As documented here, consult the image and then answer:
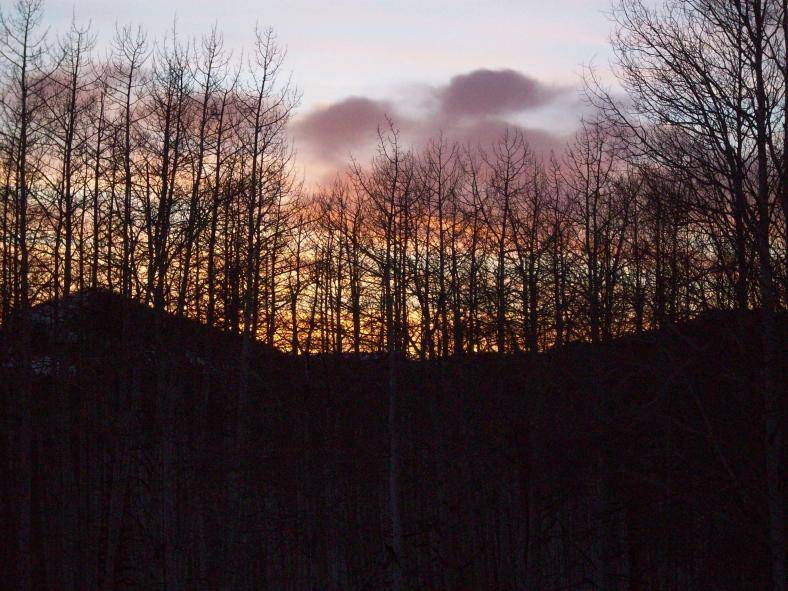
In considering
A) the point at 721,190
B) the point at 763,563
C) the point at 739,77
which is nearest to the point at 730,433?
the point at 763,563

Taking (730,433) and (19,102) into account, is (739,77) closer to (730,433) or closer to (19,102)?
(730,433)

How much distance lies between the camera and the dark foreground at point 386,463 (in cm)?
1371

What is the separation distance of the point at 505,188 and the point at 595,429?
6.90 meters

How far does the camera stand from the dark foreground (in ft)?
45.0

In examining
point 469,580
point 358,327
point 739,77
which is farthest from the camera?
point 358,327

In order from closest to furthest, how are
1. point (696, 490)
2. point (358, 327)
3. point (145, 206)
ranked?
point (696, 490)
point (145, 206)
point (358, 327)

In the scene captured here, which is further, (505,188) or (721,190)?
(505,188)

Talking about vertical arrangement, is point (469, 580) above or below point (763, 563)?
below

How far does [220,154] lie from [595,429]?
400 inches

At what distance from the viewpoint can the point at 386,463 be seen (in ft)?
74.2

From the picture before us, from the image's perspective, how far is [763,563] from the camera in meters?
12.4

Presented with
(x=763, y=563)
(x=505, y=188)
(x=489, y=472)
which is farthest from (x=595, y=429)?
(x=505, y=188)

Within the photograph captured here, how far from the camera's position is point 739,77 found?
12.0m

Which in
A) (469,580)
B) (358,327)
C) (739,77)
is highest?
(739,77)
